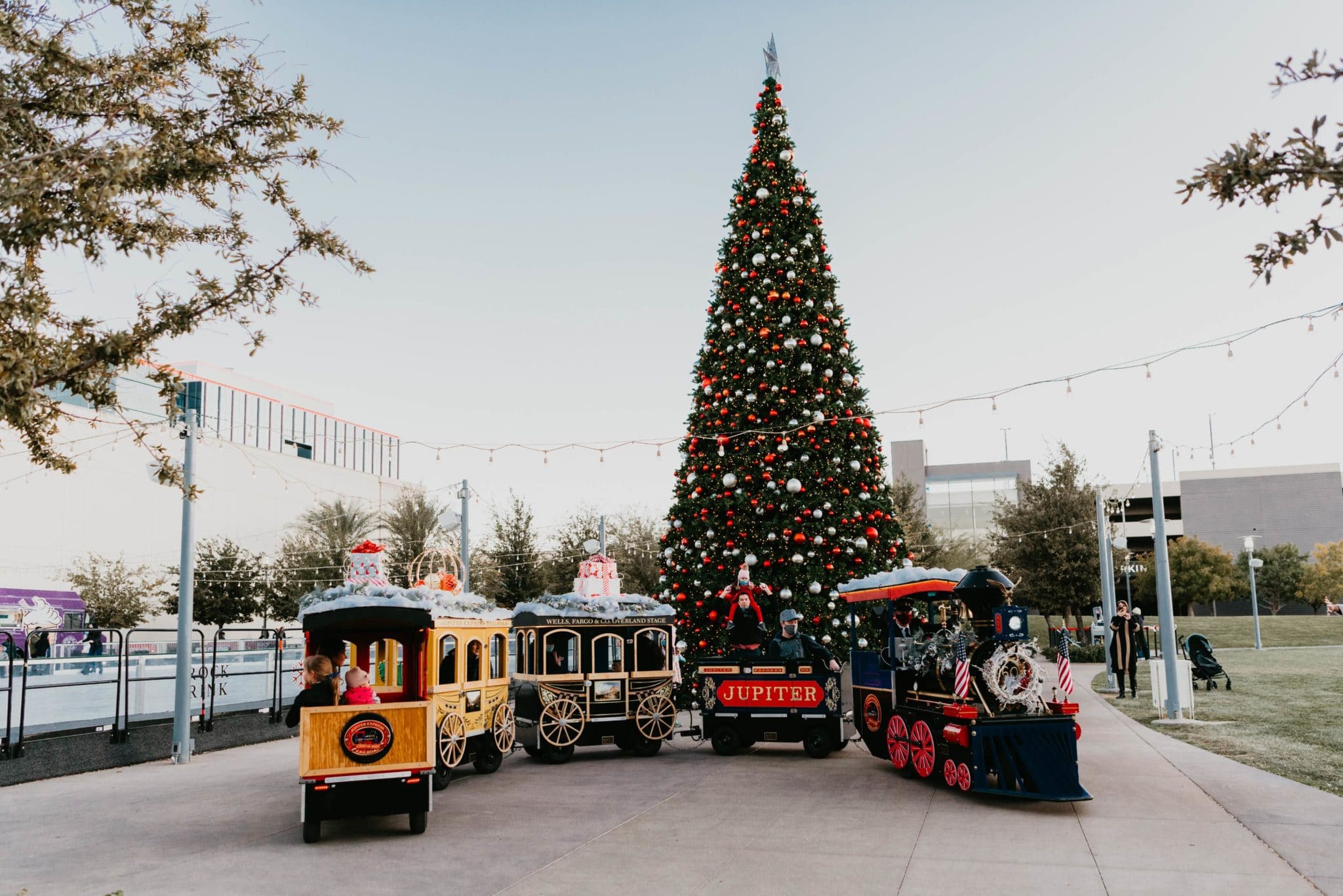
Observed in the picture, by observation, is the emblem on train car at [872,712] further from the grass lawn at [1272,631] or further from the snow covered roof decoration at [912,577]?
the grass lawn at [1272,631]

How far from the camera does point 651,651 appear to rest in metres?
14.8

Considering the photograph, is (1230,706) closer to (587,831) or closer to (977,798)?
(977,798)

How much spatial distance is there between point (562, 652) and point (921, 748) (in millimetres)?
5315

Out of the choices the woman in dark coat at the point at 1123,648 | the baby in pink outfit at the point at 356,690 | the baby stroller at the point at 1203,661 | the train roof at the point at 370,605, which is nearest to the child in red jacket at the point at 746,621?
the train roof at the point at 370,605

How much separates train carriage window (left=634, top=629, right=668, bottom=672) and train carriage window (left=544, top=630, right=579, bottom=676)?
2.91 ft

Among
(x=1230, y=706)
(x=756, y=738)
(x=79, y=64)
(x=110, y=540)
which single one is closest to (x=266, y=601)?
(x=110, y=540)

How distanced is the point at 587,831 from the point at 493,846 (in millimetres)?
922

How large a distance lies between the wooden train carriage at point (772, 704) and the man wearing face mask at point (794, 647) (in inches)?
4.4

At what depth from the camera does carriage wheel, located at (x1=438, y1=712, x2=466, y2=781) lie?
448 inches

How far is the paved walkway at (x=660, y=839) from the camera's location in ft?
23.7

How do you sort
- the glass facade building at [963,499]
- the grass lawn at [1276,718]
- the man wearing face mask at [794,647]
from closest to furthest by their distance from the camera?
the grass lawn at [1276,718], the man wearing face mask at [794,647], the glass facade building at [963,499]

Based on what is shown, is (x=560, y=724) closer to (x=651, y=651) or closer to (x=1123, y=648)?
(x=651, y=651)

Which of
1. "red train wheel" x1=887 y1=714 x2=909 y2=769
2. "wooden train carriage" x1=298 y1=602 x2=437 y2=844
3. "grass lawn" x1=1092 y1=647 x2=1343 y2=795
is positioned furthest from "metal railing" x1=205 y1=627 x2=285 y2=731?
"grass lawn" x1=1092 y1=647 x2=1343 y2=795

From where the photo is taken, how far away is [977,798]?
34.1 feet
